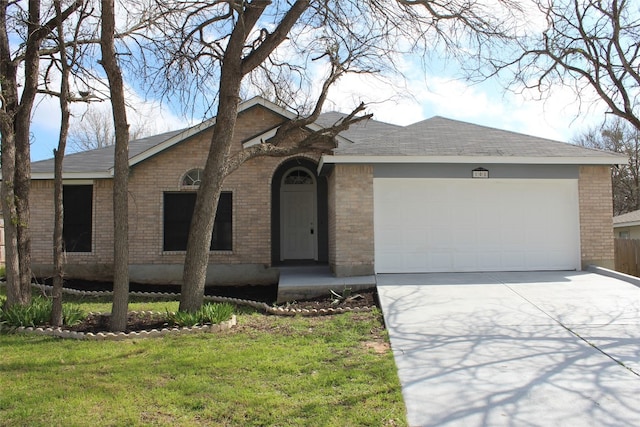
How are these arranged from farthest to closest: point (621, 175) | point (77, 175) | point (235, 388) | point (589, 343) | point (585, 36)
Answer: point (621, 175)
point (77, 175)
point (585, 36)
point (589, 343)
point (235, 388)

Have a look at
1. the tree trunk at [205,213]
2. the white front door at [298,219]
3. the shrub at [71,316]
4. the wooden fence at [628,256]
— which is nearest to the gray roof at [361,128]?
the white front door at [298,219]

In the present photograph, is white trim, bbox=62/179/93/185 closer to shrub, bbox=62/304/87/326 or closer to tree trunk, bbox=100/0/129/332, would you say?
shrub, bbox=62/304/87/326

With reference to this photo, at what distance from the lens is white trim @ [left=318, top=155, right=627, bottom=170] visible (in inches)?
448

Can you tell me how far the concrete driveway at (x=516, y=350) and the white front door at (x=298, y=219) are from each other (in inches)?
193

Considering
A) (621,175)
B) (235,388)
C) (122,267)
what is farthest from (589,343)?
(621,175)

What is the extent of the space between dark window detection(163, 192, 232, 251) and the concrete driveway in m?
5.18

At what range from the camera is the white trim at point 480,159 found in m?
11.4

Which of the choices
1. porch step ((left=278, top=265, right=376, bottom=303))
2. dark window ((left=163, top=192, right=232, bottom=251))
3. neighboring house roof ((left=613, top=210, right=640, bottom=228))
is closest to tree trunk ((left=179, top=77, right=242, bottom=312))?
porch step ((left=278, top=265, right=376, bottom=303))

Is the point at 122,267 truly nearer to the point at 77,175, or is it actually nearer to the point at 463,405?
the point at 463,405

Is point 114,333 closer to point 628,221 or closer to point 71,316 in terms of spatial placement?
point 71,316

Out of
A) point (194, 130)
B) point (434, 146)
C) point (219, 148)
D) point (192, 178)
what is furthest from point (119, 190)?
point (434, 146)

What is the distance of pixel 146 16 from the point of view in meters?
9.07

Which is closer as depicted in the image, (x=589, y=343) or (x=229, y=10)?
(x=589, y=343)

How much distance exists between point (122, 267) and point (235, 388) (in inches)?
139
